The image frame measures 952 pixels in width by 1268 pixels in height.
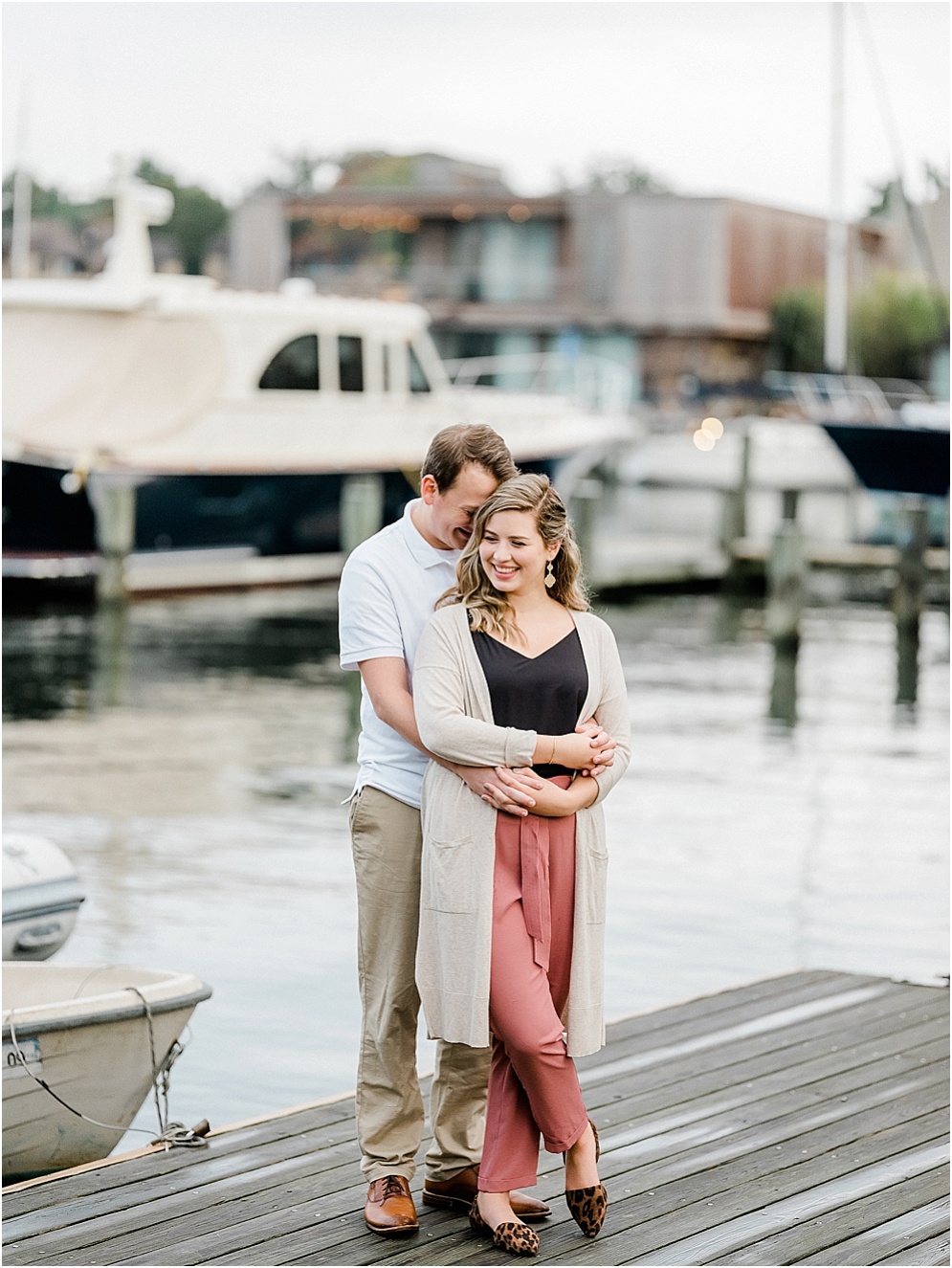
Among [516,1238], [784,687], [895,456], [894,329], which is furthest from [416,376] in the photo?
[894,329]

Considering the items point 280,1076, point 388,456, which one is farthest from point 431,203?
point 280,1076

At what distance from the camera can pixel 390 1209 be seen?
3.85 metres

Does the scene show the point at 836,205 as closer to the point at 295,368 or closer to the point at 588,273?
the point at 588,273

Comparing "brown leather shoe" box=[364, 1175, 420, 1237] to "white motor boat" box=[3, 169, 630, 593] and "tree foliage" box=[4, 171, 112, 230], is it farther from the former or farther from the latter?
"tree foliage" box=[4, 171, 112, 230]

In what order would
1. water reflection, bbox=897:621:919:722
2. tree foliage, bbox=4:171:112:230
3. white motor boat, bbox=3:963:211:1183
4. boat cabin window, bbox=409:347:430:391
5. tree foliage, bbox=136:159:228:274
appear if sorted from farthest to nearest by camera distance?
tree foliage, bbox=136:159:228:274 < tree foliage, bbox=4:171:112:230 < boat cabin window, bbox=409:347:430:391 < water reflection, bbox=897:621:919:722 < white motor boat, bbox=3:963:211:1183

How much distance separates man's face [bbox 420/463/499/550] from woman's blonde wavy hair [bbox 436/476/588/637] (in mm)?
31

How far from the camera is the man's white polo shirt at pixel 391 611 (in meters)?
3.82

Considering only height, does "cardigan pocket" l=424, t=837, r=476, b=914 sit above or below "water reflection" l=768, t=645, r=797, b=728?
above

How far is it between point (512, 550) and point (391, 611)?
31 cm

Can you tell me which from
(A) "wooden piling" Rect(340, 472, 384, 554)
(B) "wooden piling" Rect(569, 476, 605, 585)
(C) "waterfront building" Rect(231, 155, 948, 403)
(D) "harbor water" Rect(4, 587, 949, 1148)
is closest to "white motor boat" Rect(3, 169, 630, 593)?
(A) "wooden piling" Rect(340, 472, 384, 554)

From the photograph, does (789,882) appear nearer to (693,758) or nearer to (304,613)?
(693,758)

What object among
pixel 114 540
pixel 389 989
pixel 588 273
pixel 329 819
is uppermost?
pixel 588 273

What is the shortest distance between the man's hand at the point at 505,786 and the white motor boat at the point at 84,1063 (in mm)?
1603

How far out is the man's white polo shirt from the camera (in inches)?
151
